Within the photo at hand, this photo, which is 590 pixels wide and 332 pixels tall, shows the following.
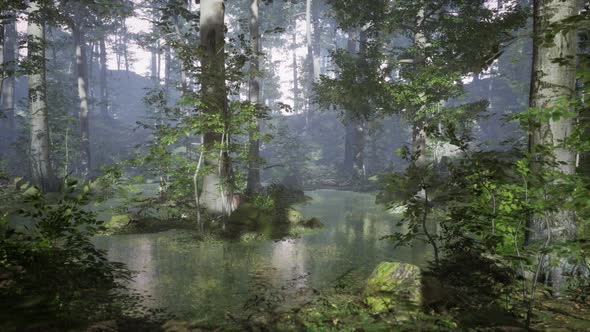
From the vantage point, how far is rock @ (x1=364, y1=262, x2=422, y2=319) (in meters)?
4.42

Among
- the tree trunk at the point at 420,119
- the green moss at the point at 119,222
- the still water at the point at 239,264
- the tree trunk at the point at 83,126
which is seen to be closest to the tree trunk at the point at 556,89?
the still water at the point at 239,264

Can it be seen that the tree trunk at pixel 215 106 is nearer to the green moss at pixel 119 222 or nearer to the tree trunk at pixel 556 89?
the green moss at pixel 119 222

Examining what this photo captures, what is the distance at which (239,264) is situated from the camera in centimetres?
701

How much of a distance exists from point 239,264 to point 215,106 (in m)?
4.26

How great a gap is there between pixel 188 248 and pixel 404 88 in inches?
364

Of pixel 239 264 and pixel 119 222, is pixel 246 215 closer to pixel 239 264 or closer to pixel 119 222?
pixel 239 264

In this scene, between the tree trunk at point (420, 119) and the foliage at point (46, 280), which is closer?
the foliage at point (46, 280)

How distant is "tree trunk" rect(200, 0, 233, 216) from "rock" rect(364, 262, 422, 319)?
5418mm

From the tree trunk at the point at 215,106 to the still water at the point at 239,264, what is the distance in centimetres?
139

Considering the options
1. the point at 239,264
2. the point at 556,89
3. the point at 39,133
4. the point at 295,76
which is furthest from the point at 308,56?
the point at 556,89

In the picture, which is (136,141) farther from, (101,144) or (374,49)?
(374,49)

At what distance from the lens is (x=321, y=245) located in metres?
8.86

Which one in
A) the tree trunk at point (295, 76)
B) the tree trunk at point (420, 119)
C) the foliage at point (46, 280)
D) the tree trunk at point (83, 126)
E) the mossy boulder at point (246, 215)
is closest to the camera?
the foliage at point (46, 280)

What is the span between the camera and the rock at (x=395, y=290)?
442 cm
